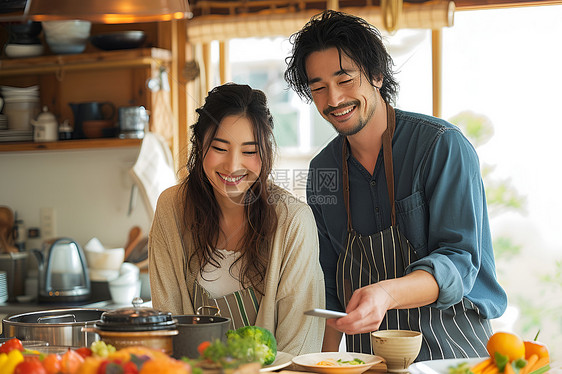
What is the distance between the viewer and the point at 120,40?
121 inches

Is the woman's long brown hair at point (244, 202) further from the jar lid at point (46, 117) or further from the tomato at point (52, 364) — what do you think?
the jar lid at point (46, 117)

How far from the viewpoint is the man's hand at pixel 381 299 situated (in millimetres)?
1252

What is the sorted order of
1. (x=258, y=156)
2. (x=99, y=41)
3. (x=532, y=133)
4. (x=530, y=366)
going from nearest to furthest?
1. (x=530, y=366)
2. (x=258, y=156)
3. (x=532, y=133)
4. (x=99, y=41)

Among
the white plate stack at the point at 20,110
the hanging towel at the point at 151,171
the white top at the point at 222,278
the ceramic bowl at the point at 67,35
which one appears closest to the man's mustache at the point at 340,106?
the white top at the point at 222,278

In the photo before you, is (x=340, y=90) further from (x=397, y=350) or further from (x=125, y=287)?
(x=125, y=287)

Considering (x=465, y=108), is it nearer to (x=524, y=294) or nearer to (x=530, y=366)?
(x=524, y=294)

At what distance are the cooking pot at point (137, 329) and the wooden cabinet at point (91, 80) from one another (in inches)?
79.7

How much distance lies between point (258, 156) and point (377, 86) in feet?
1.22

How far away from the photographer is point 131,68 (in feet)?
10.5

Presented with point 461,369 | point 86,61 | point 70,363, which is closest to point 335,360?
point 461,369

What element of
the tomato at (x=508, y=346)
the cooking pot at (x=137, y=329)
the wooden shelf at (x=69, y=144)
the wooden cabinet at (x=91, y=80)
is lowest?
the tomato at (x=508, y=346)

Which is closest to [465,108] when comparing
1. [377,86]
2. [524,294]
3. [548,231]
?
[548,231]

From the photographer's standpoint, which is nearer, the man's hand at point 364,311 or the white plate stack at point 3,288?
the man's hand at point 364,311

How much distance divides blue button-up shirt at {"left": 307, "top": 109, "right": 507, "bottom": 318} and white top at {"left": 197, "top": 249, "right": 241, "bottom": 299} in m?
0.28
